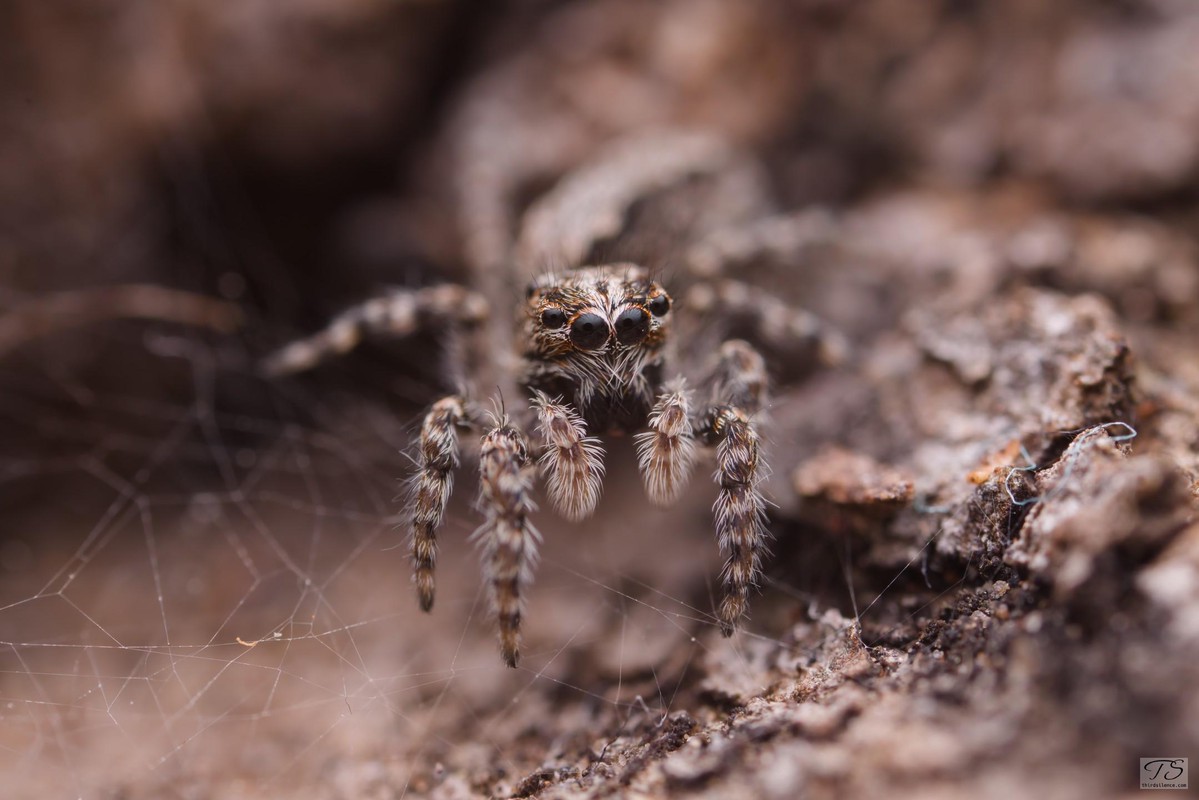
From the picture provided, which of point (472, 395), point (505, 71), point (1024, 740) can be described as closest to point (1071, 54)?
point (505, 71)

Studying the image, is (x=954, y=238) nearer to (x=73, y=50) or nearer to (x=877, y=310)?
Result: (x=877, y=310)

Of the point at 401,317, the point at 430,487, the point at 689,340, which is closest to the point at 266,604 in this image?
the point at 430,487

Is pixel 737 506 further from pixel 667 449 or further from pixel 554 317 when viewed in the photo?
pixel 554 317

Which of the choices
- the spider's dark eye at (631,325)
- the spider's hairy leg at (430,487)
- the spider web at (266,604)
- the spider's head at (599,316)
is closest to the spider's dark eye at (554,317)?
the spider's head at (599,316)

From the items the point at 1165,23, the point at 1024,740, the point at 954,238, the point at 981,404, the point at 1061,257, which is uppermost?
the point at 1165,23

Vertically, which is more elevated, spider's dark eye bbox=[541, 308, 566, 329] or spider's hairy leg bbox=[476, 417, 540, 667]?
spider's dark eye bbox=[541, 308, 566, 329]

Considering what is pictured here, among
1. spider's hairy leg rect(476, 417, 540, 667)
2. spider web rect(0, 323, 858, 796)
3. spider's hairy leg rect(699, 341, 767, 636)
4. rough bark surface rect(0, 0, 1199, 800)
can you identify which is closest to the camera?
rough bark surface rect(0, 0, 1199, 800)

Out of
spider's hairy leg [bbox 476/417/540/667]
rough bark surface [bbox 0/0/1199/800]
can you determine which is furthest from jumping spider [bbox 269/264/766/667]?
rough bark surface [bbox 0/0/1199/800]

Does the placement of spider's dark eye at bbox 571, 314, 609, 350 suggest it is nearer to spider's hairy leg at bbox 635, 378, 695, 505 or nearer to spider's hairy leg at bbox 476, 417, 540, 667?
spider's hairy leg at bbox 635, 378, 695, 505
